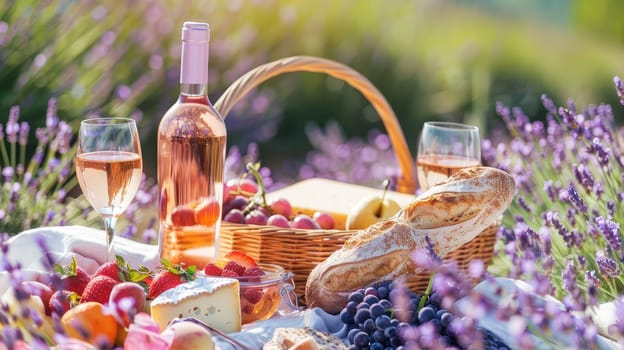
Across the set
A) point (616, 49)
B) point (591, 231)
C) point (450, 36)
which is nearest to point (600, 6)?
point (616, 49)

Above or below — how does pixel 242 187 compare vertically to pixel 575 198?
below

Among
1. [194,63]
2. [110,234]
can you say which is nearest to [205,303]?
[110,234]

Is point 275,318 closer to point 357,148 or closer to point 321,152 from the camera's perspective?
point 357,148

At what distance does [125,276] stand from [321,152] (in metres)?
4.23

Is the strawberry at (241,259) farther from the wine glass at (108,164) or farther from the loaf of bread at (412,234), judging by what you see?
the wine glass at (108,164)

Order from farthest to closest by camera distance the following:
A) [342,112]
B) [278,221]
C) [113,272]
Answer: [342,112] → [278,221] → [113,272]

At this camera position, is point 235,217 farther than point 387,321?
Yes

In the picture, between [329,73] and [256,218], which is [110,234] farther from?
[329,73]

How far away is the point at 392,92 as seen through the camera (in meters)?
6.20

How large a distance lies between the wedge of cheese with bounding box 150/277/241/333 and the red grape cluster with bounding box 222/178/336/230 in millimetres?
609

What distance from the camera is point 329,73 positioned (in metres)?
2.66

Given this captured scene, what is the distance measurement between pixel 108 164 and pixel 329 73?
0.99 m

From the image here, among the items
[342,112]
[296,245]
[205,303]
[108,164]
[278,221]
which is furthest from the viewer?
[342,112]

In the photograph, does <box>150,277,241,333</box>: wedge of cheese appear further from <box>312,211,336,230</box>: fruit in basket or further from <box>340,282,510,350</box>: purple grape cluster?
<box>312,211,336,230</box>: fruit in basket
